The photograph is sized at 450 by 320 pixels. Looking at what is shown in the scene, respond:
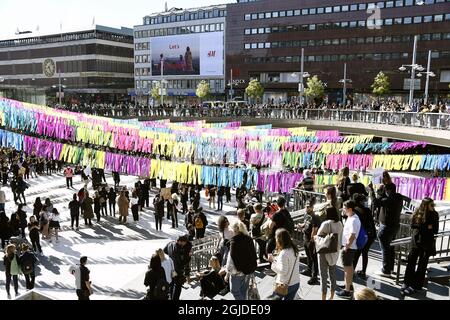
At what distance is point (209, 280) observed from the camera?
8.15 metres

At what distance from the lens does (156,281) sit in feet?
24.2

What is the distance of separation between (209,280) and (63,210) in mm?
16270

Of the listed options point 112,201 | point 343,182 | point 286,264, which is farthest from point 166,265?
point 112,201

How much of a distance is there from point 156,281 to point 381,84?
6172 centimetres

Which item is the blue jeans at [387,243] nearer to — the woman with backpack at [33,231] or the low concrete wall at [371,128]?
the woman with backpack at [33,231]

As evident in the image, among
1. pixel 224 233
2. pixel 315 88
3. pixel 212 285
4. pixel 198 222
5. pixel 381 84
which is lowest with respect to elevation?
pixel 198 222

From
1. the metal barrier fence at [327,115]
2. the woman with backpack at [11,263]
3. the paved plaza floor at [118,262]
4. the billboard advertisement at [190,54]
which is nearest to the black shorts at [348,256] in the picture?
the paved plaza floor at [118,262]

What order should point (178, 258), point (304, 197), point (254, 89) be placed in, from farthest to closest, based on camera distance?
point (254, 89), point (304, 197), point (178, 258)

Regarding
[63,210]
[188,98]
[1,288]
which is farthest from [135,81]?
[1,288]

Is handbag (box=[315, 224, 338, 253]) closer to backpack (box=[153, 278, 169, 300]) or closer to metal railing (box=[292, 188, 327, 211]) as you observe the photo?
backpack (box=[153, 278, 169, 300])

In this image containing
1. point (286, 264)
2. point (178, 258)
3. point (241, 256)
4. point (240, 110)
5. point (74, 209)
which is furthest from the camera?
point (240, 110)

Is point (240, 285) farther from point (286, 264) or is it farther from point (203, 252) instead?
point (203, 252)

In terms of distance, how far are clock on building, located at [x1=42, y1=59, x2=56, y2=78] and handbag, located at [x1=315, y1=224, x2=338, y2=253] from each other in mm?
102727
